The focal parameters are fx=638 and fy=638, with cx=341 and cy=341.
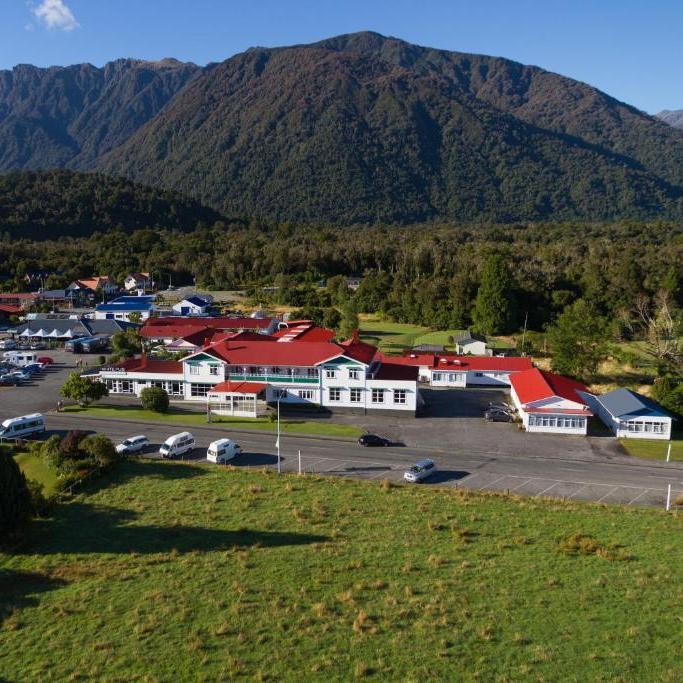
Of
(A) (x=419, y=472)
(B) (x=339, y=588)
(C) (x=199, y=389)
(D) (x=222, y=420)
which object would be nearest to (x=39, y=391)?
(C) (x=199, y=389)

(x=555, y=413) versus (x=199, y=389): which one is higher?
(x=555, y=413)

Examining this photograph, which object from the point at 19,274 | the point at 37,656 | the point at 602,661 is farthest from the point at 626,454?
the point at 19,274

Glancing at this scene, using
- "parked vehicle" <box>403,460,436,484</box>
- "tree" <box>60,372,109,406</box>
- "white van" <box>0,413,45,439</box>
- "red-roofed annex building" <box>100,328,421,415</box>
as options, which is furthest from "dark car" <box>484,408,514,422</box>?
"white van" <box>0,413,45,439</box>

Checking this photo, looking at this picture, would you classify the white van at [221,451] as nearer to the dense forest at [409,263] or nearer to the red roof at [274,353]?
the red roof at [274,353]

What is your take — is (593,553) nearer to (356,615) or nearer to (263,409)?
(356,615)

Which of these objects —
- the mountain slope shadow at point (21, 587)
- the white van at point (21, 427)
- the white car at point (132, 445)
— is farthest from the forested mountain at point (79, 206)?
the mountain slope shadow at point (21, 587)

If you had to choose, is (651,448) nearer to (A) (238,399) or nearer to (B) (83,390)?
(A) (238,399)
